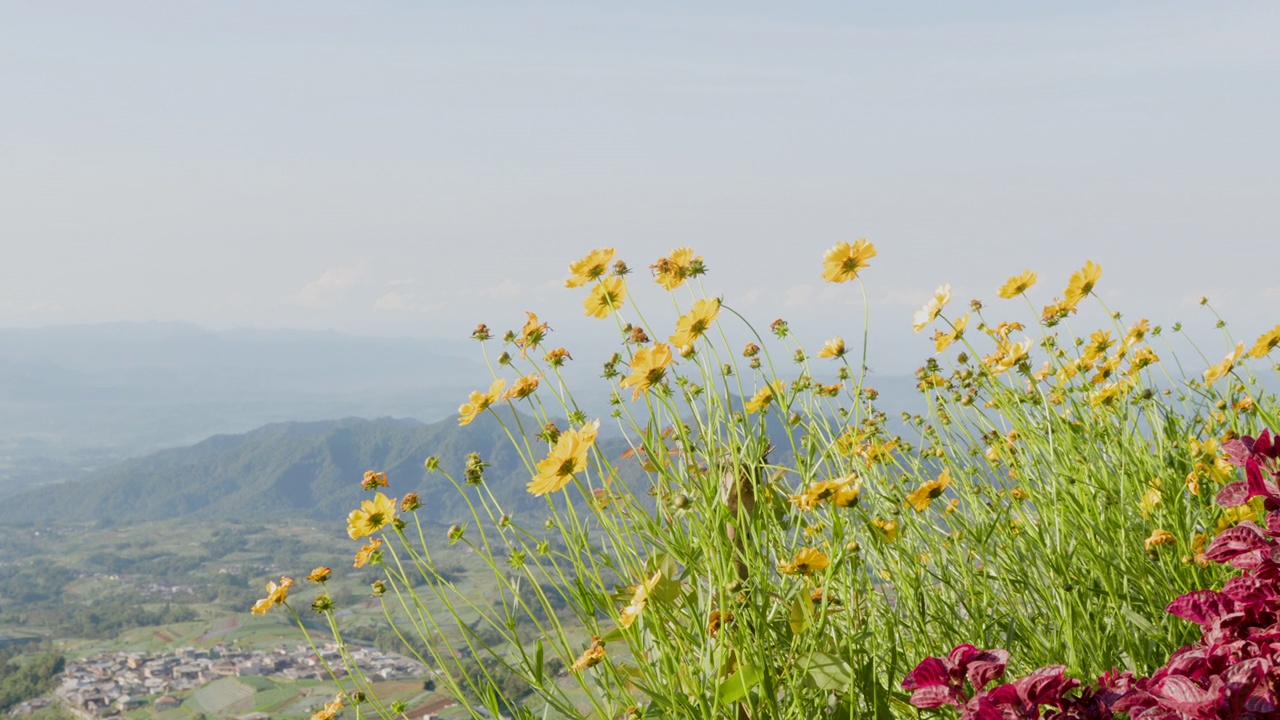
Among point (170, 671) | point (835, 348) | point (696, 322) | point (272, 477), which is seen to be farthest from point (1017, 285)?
point (272, 477)

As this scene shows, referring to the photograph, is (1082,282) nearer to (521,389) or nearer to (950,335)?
(950,335)

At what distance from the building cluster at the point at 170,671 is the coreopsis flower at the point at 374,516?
46212 mm

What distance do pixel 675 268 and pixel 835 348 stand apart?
1.72 feet

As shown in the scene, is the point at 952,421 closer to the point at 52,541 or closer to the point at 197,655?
the point at 197,655

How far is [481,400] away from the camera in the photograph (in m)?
1.85

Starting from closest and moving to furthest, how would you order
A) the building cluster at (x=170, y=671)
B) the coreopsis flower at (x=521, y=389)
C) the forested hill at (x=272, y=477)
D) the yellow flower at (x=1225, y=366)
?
the coreopsis flower at (x=521, y=389)
the yellow flower at (x=1225, y=366)
the building cluster at (x=170, y=671)
the forested hill at (x=272, y=477)

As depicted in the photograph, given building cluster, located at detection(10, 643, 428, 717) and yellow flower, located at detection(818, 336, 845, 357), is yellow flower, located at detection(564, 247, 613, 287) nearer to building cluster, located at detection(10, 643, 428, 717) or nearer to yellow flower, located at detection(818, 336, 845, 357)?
yellow flower, located at detection(818, 336, 845, 357)

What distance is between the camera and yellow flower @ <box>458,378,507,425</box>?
1.79 metres

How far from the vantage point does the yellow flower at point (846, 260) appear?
2.21 meters

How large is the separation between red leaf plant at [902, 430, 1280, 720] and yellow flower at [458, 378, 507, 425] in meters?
0.93

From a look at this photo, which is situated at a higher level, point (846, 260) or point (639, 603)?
point (846, 260)

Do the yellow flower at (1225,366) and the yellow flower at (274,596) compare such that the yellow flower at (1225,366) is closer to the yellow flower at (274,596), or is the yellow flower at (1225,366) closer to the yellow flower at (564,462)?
the yellow flower at (564,462)

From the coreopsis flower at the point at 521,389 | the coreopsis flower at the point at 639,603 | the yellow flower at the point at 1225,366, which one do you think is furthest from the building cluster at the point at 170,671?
the coreopsis flower at the point at 639,603

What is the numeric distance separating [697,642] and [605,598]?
0.85 ft
